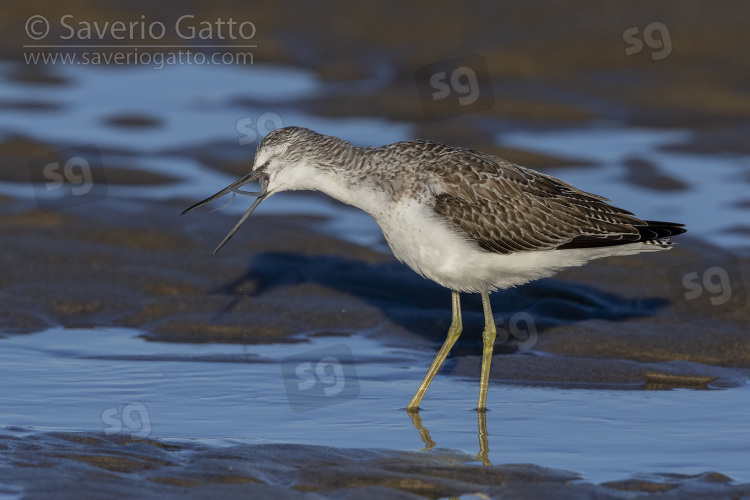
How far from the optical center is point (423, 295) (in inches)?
456

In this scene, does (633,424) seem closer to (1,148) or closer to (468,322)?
(468,322)

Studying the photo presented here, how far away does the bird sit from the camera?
Result: 8.68 meters

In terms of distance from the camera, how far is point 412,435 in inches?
326

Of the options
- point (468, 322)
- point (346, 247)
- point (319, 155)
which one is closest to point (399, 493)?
point (319, 155)
